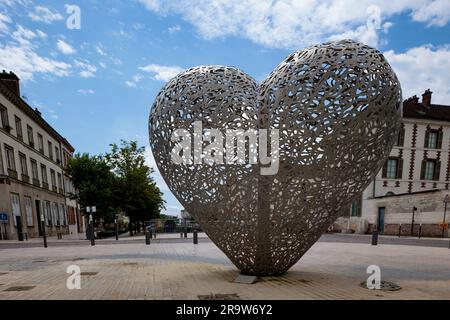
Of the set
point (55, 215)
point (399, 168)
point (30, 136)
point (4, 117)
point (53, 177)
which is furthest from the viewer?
point (53, 177)

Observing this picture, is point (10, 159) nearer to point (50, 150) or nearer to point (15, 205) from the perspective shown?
point (15, 205)

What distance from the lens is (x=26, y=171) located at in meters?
24.9

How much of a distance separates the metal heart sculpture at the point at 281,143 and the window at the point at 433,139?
83.7 ft

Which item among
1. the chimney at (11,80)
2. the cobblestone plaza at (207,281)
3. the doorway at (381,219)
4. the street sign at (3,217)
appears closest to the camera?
the cobblestone plaza at (207,281)

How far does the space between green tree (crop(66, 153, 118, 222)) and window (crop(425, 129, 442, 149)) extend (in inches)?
1089


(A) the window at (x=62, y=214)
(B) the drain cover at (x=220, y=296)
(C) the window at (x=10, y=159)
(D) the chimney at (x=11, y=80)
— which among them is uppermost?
(D) the chimney at (x=11, y=80)

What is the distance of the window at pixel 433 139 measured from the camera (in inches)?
1017

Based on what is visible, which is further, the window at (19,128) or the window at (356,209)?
the window at (356,209)

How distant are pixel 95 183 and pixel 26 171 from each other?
5.97 metres

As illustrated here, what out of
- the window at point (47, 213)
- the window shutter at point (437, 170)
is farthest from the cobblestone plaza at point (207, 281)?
the window at point (47, 213)

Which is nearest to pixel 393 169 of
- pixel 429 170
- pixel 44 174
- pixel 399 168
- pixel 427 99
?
pixel 399 168

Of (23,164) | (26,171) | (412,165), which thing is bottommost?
(26,171)

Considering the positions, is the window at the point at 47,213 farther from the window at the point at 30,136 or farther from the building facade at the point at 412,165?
the building facade at the point at 412,165
